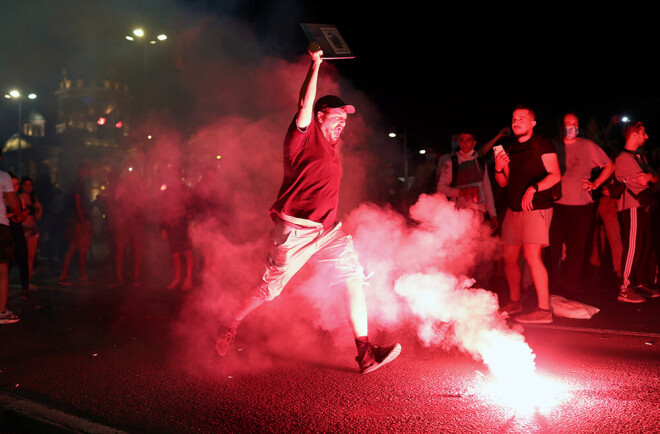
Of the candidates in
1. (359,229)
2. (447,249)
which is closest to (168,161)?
(359,229)

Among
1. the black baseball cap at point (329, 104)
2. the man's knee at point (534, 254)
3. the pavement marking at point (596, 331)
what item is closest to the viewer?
the black baseball cap at point (329, 104)

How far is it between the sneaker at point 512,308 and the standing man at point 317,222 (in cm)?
245

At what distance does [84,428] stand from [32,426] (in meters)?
0.40

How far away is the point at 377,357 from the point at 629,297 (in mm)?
4206

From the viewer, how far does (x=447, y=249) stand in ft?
18.9

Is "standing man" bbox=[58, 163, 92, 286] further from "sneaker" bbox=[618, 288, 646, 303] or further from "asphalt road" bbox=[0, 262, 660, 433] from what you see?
"sneaker" bbox=[618, 288, 646, 303]

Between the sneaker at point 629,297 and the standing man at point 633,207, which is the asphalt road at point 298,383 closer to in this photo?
the sneaker at point 629,297

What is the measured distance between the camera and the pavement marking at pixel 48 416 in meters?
2.97

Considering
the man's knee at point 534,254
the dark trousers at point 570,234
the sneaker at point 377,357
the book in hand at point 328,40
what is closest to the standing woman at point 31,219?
the book in hand at point 328,40

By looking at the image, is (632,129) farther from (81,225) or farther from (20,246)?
(81,225)

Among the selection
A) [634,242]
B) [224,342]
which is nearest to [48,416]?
[224,342]

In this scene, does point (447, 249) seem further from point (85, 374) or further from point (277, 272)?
point (85, 374)

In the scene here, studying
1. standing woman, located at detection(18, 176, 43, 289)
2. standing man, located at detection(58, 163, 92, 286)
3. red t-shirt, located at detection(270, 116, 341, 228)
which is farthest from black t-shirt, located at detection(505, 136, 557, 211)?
standing woman, located at detection(18, 176, 43, 289)

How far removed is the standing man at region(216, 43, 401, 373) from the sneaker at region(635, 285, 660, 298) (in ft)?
15.6
